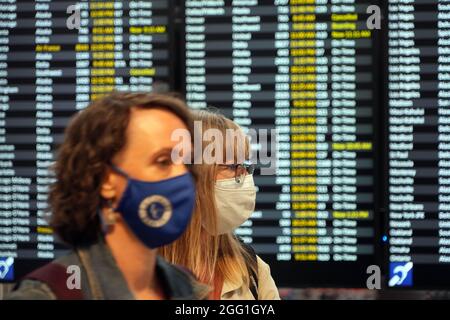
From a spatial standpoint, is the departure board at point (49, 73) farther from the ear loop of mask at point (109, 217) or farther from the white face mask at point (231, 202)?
the ear loop of mask at point (109, 217)

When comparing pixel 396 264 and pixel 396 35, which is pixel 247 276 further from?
pixel 396 35

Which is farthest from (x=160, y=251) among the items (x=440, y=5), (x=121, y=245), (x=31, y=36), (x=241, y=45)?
(x=440, y=5)

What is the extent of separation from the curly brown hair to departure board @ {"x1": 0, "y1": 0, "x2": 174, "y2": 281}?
1.23 m

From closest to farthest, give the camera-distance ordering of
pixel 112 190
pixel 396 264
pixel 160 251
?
pixel 112 190 < pixel 160 251 < pixel 396 264

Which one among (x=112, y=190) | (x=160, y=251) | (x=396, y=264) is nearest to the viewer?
(x=112, y=190)

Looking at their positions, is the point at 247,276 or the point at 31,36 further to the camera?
the point at 31,36

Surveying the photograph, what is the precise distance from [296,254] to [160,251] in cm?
80

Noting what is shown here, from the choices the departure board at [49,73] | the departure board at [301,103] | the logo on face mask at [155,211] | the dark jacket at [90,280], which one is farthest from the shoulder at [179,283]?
the departure board at [49,73]

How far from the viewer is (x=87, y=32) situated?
2270 mm

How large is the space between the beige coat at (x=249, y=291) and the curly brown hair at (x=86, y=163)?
582 mm

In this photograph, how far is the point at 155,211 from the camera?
102cm

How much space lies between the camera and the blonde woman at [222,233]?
1.51 metres

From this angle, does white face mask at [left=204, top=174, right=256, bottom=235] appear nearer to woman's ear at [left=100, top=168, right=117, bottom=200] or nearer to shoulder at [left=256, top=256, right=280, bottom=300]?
shoulder at [left=256, top=256, right=280, bottom=300]

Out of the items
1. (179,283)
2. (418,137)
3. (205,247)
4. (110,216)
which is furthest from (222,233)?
(418,137)
